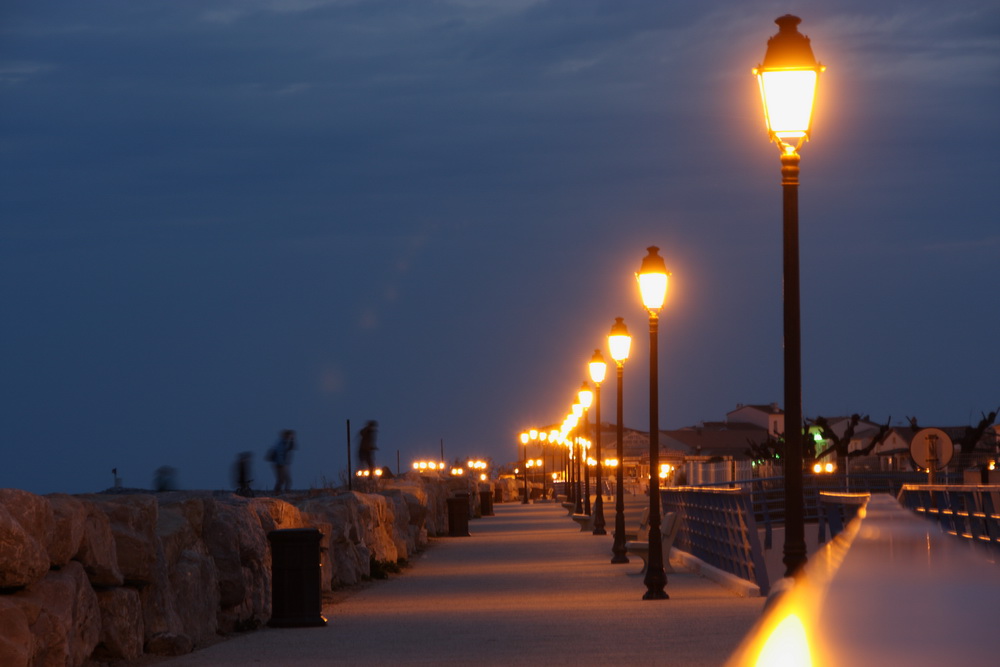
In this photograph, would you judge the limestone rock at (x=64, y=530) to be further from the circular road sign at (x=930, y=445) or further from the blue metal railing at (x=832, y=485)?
the blue metal railing at (x=832, y=485)

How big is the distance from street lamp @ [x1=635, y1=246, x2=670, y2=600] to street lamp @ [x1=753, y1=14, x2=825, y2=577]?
5.91m

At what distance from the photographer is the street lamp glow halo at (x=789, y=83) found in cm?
1125

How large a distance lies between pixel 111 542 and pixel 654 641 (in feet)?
15.7

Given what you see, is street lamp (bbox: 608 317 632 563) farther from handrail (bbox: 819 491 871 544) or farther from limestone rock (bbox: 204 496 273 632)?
limestone rock (bbox: 204 496 273 632)

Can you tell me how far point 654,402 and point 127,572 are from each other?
360 inches

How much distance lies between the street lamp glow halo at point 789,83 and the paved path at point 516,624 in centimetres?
407

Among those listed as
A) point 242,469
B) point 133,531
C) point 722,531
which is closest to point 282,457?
point 242,469

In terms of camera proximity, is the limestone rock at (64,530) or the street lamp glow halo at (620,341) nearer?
the limestone rock at (64,530)

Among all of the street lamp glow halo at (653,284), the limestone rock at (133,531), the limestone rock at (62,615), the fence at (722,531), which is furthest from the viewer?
the street lamp glow halo at (653,284)

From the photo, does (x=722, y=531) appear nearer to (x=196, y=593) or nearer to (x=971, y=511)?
(x=971, y=511)

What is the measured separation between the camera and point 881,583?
2.08 meters

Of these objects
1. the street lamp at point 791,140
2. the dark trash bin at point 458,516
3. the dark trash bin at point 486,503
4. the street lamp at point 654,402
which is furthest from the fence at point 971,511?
the dark trash bin at point 486,503

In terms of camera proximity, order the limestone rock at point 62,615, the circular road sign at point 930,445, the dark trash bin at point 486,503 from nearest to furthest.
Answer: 1. the limestone rock at point 62,615
2. the circular road sign at point 930,445
3. the dark trash bin at point 486,503

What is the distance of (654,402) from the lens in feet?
63.9
